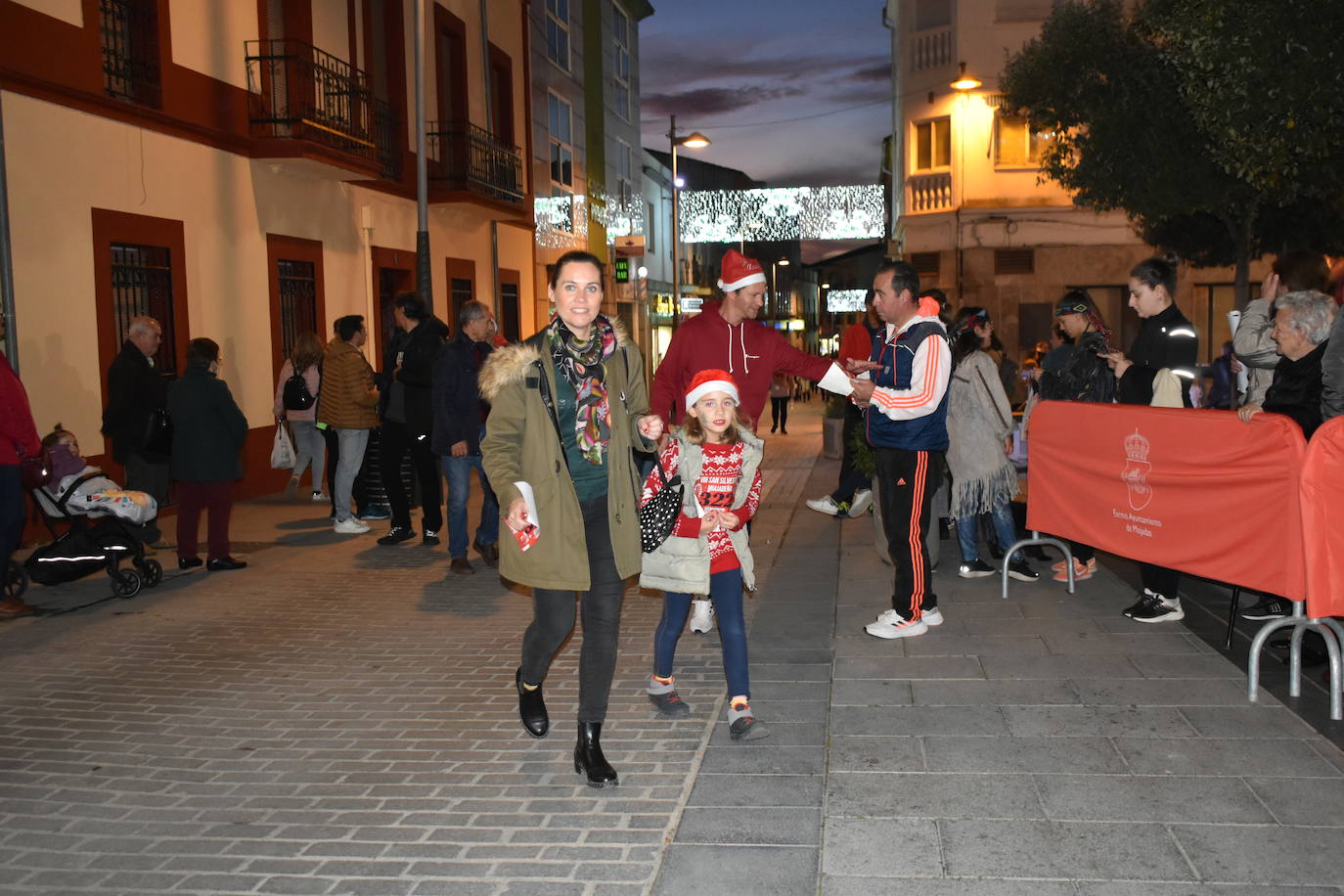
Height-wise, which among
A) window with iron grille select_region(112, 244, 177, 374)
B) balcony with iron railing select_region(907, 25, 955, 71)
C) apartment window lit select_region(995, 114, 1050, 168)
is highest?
balcony with iron railing select_region(907, 25, 955, 71)

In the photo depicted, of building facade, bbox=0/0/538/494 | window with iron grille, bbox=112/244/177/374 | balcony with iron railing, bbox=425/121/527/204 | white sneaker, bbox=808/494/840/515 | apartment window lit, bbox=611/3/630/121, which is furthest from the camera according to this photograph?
apartment window lit, bbox=611/3/630/121

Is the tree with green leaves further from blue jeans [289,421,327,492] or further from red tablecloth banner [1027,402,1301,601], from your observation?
blue jeans [289,421,327,492]

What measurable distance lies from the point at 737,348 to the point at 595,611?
7.44ft

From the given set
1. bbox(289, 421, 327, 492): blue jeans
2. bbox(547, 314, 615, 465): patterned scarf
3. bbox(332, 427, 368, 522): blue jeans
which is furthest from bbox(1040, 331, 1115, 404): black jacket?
bbox(289, 421, 327, 492): blue jeans

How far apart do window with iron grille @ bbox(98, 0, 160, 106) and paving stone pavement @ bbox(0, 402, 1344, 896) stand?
6993 mm

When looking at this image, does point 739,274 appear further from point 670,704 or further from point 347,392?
point 347,392

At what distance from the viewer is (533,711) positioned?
199 inches

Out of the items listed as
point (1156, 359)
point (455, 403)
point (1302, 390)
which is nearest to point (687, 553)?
point (1302, 390)

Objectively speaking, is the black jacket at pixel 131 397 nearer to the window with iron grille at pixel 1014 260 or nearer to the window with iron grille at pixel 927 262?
the window with iron grille at pixel 927 262

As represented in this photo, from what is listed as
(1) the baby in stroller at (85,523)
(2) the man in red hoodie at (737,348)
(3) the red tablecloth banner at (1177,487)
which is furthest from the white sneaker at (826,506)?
(1) the baby in stroller at (85,523)

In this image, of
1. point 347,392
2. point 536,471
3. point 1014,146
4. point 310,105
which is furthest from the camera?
point 1014,146

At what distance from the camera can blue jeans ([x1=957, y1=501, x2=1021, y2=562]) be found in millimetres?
7988

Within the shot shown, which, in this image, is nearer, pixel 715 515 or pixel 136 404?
pixel 715 515

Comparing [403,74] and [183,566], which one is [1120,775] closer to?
[183,566]
